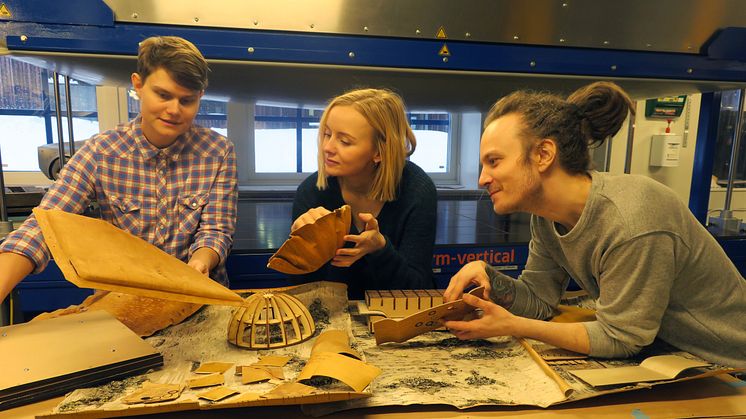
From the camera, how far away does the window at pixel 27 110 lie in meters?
2.86

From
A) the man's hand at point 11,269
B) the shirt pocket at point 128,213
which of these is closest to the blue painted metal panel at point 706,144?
the shirt pocket at point 128,213

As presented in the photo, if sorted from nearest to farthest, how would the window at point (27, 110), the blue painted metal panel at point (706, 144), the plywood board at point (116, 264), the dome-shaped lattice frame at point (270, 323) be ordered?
the plywood board at point (116, 264) → the dome-shaped lattice frame at point (270, 323) → the blue painted metal panel at point (706, 144) → the window at point (27, 110)

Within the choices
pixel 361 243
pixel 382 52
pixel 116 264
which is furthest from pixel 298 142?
pixel 116 264

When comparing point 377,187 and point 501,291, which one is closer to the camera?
point 501,291

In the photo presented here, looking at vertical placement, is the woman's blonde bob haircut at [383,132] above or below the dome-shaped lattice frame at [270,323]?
above

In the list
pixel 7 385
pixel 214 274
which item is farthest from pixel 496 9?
pixel 7 385

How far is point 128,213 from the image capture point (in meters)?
1.32

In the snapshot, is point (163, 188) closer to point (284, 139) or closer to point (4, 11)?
point (4, 11)

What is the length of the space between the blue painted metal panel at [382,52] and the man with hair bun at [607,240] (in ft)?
2.35

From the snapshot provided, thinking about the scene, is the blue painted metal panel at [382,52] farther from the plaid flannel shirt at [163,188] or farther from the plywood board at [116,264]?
the plywood board at [116,264]

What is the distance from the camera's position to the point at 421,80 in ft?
6.00

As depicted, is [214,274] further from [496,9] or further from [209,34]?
[496,9]

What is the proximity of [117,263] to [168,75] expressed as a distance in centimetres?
63

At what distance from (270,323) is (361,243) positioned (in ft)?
0.99
